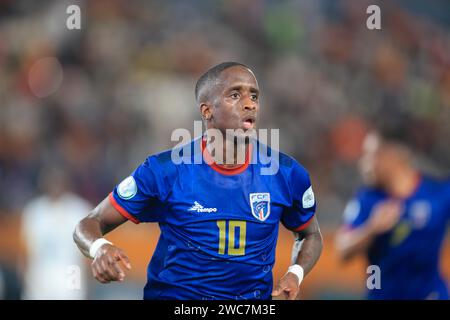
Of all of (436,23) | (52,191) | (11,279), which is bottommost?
(11,279)

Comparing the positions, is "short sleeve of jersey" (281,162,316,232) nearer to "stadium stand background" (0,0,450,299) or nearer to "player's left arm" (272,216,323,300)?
"player's left arm" (272,216,323,300)

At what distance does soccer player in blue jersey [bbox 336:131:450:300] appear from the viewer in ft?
22.1

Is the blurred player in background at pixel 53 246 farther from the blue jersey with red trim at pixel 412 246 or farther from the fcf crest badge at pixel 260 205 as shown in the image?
the fcf crest badge at pixel 260 205

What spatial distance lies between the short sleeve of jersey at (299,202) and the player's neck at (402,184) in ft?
8.17

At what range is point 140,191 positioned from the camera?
4441 millimetres

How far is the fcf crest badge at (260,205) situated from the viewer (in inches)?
177

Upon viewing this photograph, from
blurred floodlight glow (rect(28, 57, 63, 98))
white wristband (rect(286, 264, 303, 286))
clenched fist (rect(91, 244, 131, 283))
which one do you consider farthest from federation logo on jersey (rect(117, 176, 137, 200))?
blurred floodlight glow (rect(28, 57, 63, 98))

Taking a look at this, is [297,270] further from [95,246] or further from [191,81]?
[191,81]

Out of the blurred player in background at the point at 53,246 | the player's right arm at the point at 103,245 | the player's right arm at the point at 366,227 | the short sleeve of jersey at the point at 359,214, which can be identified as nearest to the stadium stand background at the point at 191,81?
the blurred player in background at the point at 53,246

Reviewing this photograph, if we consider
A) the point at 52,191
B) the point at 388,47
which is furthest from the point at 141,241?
the point at 388,47

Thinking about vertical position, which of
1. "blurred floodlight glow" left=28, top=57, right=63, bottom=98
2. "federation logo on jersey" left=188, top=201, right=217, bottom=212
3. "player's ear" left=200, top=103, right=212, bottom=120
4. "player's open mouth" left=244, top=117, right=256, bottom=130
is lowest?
"federation logo on jersey" left=188, top=201, right=217, bottom=212
